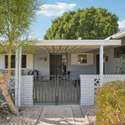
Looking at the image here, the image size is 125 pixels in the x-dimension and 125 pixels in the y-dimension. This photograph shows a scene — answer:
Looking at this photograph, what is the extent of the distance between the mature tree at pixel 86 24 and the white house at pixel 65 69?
1435 cm

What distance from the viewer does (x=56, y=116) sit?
10.6 meters

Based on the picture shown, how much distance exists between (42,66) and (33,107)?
12829 millimetres

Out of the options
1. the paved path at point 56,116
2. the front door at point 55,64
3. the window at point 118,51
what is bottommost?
the paved path at point 56,116

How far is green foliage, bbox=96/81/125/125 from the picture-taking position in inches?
234

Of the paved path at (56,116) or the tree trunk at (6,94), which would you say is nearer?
the paved path at (56,116)

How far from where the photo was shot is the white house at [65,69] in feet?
41.2

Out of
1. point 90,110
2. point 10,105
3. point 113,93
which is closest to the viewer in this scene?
point 113,93

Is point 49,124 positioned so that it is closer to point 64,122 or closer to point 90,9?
point 64,122

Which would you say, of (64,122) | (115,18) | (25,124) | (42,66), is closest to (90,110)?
(64,122)

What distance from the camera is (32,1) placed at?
1009 cm

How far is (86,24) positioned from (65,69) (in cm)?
1667

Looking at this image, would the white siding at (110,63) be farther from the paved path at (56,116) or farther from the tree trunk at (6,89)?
the tree trunk at (6,89)

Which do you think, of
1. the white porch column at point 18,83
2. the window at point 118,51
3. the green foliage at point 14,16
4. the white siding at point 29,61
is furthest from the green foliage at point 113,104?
the white siding at point 29,61

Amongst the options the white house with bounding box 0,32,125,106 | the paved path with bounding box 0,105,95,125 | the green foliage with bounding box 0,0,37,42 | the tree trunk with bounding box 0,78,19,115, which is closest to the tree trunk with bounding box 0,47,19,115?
the tree trunk with bounding box 0,78,19,115
